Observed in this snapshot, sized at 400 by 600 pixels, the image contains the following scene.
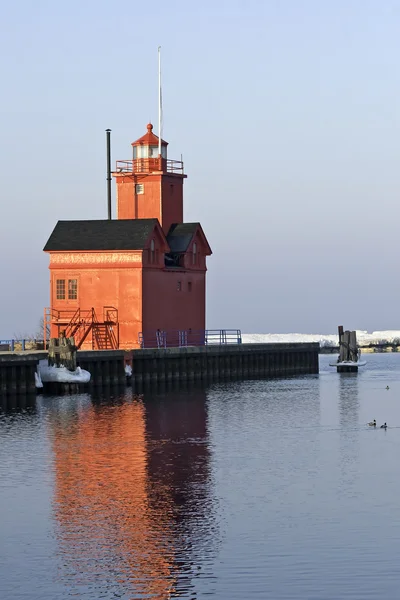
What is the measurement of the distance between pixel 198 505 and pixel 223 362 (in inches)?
1763

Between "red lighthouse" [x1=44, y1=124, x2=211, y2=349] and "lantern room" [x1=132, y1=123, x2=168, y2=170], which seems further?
"lantern room" [x1=132, y1=123, x2=168, y2=170]

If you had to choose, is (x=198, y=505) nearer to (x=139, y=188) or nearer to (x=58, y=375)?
(x=58, y=375)

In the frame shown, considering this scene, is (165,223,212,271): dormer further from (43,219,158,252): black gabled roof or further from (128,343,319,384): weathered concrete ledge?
(128,343,319,384): weathered concrete ledge

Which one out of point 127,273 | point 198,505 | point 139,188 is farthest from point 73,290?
point 198,505

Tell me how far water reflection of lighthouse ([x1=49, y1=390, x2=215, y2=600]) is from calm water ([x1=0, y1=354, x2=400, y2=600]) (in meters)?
0.04

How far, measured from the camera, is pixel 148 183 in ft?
231

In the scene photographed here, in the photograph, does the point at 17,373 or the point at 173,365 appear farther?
the point at 173,365

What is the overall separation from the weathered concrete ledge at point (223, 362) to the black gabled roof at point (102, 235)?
6.33 m

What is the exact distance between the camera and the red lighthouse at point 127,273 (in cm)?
6525

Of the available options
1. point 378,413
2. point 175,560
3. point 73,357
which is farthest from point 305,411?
point 175,560

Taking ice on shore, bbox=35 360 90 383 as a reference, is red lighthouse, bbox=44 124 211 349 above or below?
above

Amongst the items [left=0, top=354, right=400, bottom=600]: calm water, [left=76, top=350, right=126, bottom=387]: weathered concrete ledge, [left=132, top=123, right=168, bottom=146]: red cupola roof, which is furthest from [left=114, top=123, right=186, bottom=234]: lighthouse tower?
[left=0, top=354, right=400, bottom=600]: calm water

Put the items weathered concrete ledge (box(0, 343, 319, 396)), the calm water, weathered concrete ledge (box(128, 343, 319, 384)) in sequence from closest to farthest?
the calm water → weathered concrete ledge (box(0, 343, 319, 396)) → weathered concrete ledge (box(128, 343, 319, 384))

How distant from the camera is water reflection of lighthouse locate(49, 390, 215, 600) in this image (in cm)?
2031
